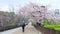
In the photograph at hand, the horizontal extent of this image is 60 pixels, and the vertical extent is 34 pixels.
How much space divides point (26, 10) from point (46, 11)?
405 cm

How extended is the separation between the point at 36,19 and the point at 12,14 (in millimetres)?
13481

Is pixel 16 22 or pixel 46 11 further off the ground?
pixel 46 11

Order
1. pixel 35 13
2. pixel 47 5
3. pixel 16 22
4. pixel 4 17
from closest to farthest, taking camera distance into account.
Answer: pixel 35 13, pixel 47 5, pixel 4 17, pixel 16 22

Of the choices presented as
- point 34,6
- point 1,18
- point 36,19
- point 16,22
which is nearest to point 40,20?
point 36,19

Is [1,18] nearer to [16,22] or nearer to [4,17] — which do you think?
[4,17]

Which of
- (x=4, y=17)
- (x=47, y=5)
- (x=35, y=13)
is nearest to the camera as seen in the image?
(x=35, y=13)

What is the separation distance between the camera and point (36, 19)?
103 ft

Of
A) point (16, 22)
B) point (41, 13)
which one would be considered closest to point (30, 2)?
point (41, 13)

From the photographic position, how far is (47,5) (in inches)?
1304

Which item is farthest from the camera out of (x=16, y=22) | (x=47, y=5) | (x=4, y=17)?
(x=16, y=22)

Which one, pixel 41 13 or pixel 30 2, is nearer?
pixel 41 13

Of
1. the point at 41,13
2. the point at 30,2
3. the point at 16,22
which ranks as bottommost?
the point at 16,22

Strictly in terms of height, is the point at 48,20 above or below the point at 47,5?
below

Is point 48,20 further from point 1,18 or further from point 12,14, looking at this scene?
point 12,14
